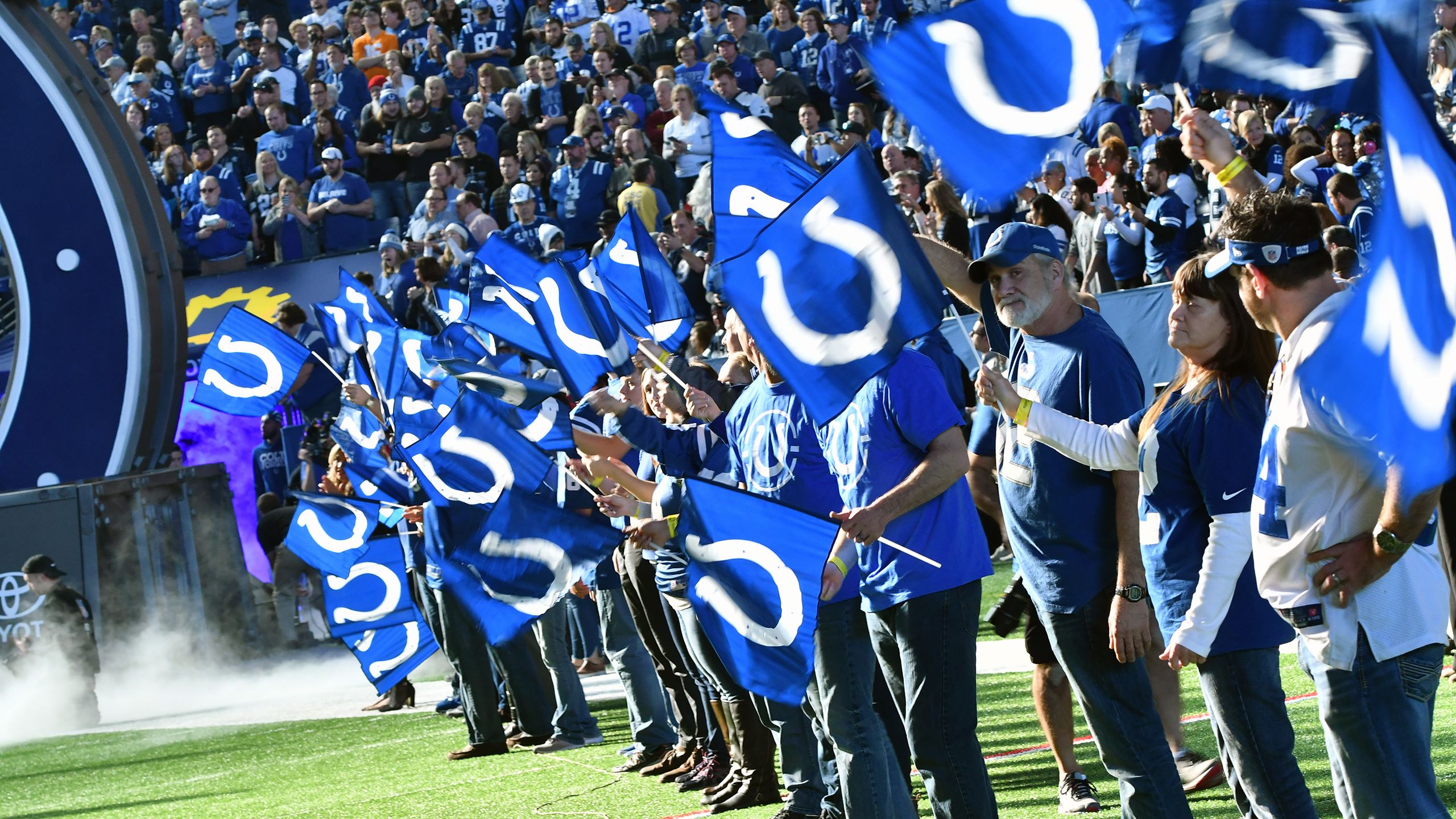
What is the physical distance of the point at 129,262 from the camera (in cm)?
1448

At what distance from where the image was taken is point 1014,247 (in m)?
4.52

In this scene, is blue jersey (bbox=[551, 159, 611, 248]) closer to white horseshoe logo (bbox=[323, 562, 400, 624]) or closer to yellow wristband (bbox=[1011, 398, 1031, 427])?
white horseshoe logo (bbox=[323, 562, 400, 624])

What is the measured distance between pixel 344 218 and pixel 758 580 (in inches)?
605

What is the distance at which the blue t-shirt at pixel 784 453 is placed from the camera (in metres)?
5.24

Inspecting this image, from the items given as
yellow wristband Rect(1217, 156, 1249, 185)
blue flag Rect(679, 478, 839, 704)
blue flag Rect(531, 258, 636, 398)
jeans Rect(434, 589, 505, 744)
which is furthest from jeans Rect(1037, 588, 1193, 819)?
jeans Rect(434, 589, 505, 744)

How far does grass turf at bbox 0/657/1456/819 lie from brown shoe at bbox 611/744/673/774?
131mm

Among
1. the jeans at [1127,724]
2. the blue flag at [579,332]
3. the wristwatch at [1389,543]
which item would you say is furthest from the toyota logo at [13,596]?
the wristwatch at [1389,543]

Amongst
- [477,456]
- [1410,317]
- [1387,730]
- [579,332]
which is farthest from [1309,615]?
[579,332]

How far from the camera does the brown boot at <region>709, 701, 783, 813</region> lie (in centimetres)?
678

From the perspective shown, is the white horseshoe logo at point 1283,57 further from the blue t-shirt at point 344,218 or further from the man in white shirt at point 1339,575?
the blue t-shirt at point 344,218

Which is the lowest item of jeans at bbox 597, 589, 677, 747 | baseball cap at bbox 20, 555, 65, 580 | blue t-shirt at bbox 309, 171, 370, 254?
jeans at bbox 597, 589, 677, 747

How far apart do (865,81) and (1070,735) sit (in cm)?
259

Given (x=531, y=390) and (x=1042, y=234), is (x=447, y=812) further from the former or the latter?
(x=1042, y=234)

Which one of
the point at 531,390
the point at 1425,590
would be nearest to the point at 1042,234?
the point at 1425,590
